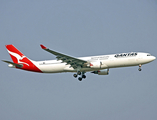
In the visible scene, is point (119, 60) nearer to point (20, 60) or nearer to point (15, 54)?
point (20, 60)

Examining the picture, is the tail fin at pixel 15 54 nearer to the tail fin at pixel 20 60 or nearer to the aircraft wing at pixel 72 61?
the tail fin at pixel 20 60

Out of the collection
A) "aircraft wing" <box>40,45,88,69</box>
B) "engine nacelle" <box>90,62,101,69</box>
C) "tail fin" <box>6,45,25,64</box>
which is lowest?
"engine nacelle" <box>90,62,101,69</box>

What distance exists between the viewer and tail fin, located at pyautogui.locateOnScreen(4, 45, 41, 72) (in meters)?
52.6

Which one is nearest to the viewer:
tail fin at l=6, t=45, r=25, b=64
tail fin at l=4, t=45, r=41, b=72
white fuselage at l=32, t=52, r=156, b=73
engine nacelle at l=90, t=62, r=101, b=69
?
engine nacelle at l=90, t=62, r=101, b=69

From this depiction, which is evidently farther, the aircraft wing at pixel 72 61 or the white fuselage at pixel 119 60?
the white fuselage at pixel 119 60

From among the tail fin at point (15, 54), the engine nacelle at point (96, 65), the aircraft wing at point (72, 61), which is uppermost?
the tail fin at point (15, 54)

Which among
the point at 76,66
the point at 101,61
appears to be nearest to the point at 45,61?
the point at 76,66

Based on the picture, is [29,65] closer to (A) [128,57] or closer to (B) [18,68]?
(B) [18,68]

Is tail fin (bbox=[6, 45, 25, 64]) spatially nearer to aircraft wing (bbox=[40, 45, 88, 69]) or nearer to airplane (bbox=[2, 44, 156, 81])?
airplane (bbox=[2, 44, 156, 81])

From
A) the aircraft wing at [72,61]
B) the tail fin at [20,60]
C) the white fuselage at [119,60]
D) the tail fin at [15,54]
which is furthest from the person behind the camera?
the tail fin at [15,54]

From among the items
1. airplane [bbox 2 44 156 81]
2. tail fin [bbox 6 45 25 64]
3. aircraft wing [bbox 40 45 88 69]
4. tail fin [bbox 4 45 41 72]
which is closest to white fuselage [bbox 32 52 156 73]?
airplane [bbox 2 44 156 81]

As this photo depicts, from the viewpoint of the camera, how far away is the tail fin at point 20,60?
52.6m

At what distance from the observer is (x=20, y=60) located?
177 feet

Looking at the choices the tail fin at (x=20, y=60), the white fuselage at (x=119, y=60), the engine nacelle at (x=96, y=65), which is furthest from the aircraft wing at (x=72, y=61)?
the tail fin at (x=20, y=60)
